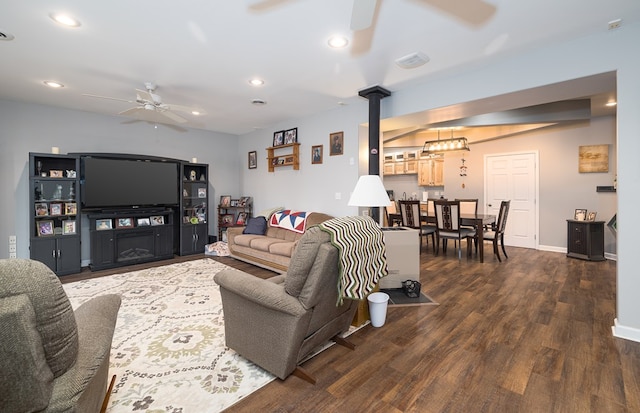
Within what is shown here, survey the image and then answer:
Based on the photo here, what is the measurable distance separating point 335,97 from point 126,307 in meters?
3.68

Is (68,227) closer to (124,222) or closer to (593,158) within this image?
(124,222)

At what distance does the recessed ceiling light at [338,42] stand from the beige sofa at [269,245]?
2.37m

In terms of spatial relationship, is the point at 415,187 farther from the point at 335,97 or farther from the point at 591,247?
the point at 335,97

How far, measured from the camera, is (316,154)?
5.05m

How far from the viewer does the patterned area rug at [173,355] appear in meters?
1.76

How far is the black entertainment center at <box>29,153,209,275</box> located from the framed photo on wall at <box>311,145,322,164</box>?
2.34 m

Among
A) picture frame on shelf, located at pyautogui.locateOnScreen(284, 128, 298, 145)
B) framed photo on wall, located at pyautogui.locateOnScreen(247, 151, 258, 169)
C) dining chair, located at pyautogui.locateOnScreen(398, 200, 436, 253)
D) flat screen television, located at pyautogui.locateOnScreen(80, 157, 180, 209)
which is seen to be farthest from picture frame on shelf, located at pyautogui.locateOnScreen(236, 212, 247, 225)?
dining chair, located at pyautogui.locateOnScreen(398, 200, 436, 253)

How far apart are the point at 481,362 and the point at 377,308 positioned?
33.7 inches

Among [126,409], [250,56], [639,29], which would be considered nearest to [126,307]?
[126,409]

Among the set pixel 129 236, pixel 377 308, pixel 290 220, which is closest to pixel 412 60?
pixel 377 308

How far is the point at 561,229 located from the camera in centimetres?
578

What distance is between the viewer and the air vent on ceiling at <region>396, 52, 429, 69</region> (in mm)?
2931

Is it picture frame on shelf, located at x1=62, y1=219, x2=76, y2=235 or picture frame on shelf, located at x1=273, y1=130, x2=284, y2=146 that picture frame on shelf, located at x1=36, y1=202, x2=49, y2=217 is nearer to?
picture frame on shelf, located at x1=62, y1=219, x2=76, y2=235

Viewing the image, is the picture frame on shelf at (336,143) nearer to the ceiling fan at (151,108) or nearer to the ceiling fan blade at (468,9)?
the ceiling fan at (151,108)
